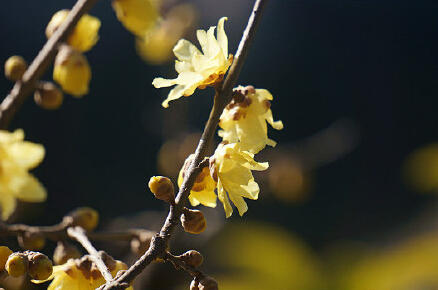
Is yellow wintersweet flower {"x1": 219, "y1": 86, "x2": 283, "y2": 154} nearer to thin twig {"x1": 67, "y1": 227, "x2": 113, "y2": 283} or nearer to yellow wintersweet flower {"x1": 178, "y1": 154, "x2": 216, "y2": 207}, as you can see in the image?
yellow wintersweet flower {"x1": 178, "y1": 154, "x2": 216, "y2": 207}

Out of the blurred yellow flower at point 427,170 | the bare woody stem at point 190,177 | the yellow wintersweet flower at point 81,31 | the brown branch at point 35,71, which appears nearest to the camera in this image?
the bare woody stem at point 190,177

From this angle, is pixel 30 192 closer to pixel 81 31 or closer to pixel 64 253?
pixel 64 253

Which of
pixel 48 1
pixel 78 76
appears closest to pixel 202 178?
pixel 78 76

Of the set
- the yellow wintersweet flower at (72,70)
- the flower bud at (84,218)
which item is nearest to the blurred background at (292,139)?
the flower bud at (84,218)

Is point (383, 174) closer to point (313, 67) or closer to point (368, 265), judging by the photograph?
point (313, 67)

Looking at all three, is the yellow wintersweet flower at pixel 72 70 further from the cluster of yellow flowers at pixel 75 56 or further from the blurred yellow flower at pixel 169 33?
the blurred yellow flower at pixel 169 33

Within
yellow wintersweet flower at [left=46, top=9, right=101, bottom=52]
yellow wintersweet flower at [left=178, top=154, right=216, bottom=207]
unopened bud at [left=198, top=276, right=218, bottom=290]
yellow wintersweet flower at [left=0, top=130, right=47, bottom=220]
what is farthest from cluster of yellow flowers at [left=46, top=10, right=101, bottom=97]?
unopened bud at [left=198, top=276, right=218, bottom=290]
